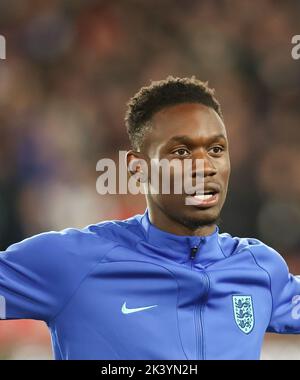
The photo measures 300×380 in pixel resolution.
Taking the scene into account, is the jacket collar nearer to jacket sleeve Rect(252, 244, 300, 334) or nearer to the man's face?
the man's face

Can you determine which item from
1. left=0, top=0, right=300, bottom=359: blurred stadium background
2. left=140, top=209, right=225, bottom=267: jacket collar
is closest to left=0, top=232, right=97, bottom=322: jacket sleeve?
left=140, top=209, right=225, bottom=267: jacket collar

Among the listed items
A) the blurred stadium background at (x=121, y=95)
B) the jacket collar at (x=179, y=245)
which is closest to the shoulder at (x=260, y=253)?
the jacket collar at (x=179, y=245)

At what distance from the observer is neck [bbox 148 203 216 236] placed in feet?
7.59

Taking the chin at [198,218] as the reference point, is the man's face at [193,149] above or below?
above

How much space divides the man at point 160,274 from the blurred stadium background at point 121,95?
2790 mm

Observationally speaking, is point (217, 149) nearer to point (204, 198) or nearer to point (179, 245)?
point (204, 198)

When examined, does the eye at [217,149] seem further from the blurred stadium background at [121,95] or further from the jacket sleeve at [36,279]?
the blurred stadium background at [121,95]

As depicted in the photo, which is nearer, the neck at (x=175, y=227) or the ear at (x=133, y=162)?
the neck at (x=175, y=227)

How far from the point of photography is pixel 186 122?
7.38 feet

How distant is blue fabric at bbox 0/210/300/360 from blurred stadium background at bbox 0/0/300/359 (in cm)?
282

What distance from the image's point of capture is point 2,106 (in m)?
5.69

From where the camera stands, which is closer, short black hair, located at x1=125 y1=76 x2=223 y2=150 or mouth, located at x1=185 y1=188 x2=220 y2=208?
mouth, located at x1=185 y1=188 x2=220 y2=208

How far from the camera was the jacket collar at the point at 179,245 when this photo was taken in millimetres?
2303
